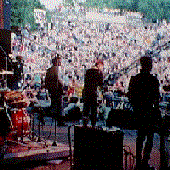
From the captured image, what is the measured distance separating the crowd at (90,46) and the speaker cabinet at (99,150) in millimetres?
9749

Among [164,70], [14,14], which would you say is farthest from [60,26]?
[164,70]

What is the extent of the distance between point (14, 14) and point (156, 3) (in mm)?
23775

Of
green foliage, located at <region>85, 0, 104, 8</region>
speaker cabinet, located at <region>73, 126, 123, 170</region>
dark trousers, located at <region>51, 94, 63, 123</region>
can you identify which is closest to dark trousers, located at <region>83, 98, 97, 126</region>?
dark trousers, located at <region>51, 94, 63, 123</region>

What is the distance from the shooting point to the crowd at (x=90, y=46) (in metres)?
15.1

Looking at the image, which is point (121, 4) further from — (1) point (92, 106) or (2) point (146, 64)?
(2) point (146, 64)

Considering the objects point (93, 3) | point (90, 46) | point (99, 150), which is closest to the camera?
point (99, 150)

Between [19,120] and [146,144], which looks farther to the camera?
[19,120]

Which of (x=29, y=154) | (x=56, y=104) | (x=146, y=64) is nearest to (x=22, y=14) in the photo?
→ (x=56, y=104)

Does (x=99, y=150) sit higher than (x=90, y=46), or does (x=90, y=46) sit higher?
(x=90, y=46)

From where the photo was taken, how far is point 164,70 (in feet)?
55.1

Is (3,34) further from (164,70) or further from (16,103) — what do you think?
(164,70)

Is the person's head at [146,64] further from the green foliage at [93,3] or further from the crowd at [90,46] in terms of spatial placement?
the green foliage at [93,3]

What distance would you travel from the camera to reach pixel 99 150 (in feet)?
8.65

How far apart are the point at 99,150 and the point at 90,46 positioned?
61.0ft
